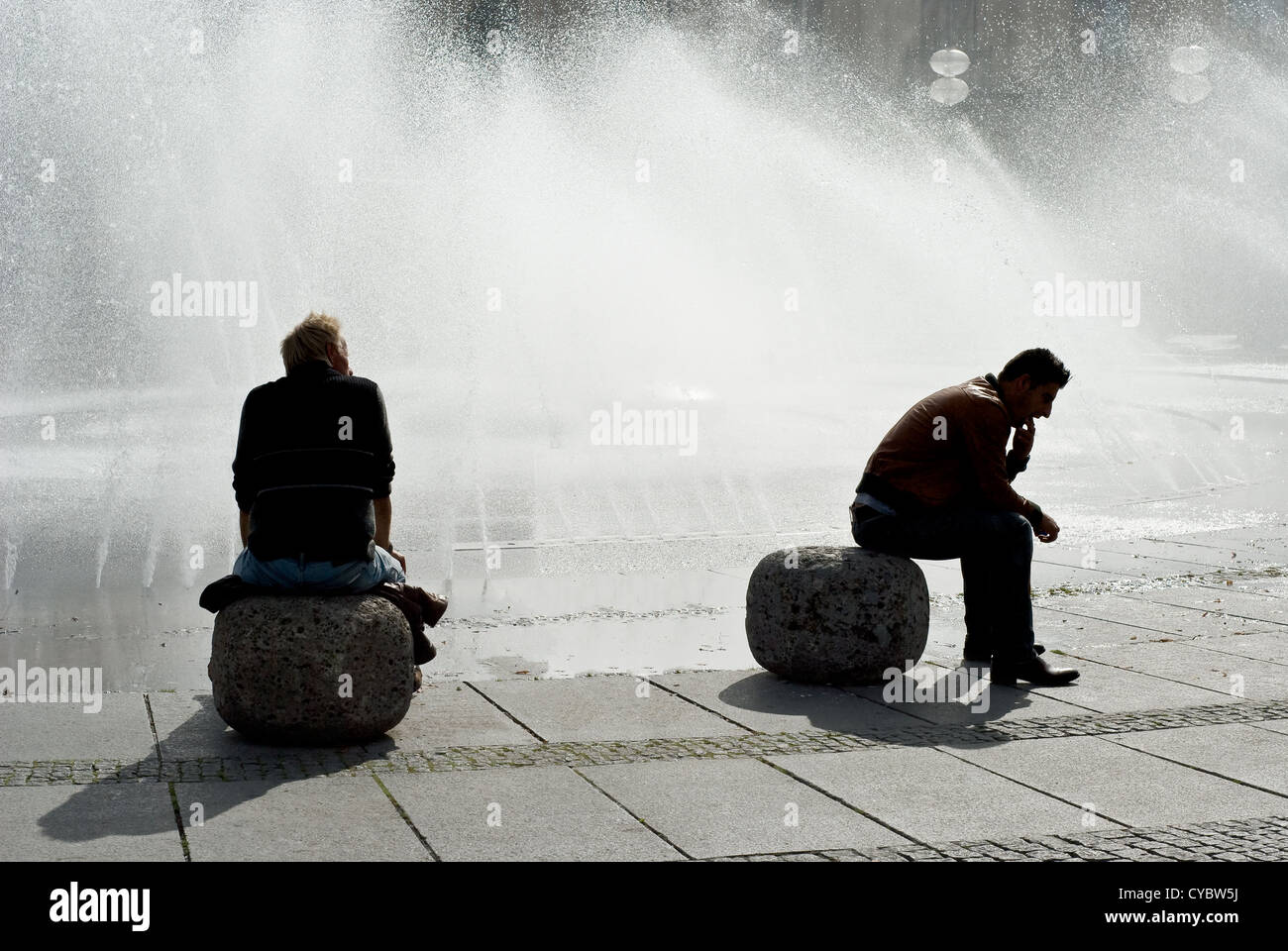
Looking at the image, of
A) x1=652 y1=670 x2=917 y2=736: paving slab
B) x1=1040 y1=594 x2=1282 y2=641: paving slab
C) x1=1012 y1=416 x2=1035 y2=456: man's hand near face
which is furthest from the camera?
x1=1040 y1=594 x2=1282 y2=641: paving slab

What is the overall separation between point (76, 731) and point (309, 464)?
139cm

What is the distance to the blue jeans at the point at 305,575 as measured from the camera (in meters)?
5.73

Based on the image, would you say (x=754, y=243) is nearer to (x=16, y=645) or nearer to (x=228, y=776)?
(x=16, y=645)

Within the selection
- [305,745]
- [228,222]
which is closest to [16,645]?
[305,745]

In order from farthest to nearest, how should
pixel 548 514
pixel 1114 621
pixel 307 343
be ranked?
pixel 548 514
pixel 1114 621
pixel 307 343

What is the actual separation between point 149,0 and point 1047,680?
17945 millimetres

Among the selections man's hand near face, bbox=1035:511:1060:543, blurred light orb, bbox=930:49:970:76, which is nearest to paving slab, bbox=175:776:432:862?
man's hand near face, bbox=1035:511:1060:543

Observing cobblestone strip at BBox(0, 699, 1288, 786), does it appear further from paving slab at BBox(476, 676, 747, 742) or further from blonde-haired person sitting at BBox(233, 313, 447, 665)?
blonde-haired person sitting at BBox(233, 313, 447, 665)

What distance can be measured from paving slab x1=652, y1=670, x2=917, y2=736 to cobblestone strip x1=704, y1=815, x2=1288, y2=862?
4.65 ft

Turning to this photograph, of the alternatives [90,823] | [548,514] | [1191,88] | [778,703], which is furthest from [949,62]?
[90,823]

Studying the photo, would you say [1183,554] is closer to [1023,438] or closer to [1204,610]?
[1204,610]

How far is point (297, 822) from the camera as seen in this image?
4.74m

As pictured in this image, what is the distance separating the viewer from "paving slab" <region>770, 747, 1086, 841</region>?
4797 millimetres

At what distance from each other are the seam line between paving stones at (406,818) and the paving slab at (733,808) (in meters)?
0.71
